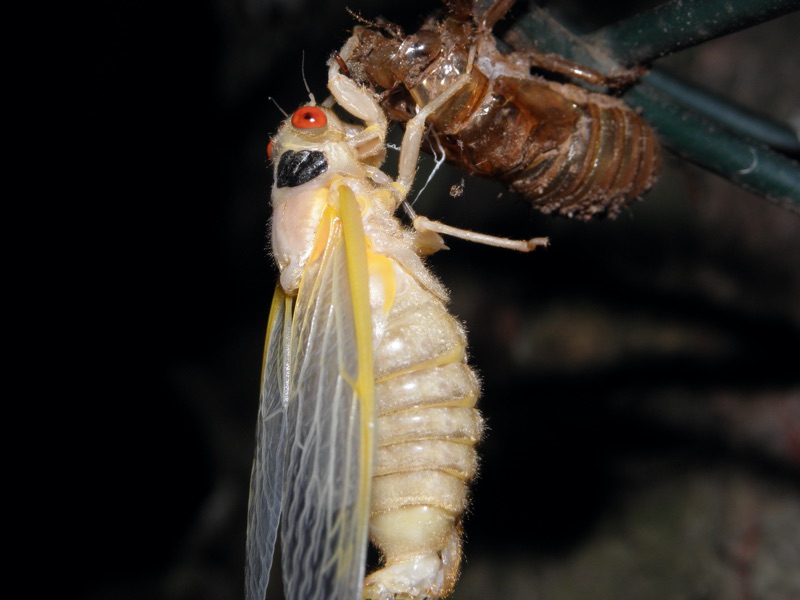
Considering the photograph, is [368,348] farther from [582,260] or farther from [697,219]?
[697,219]

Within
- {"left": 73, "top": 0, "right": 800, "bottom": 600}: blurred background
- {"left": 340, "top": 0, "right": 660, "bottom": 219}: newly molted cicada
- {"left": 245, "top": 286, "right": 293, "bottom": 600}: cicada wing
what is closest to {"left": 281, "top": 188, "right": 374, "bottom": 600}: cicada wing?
{"left": 245, "top": 286, "right": 293, "bottom": 600}: cicada wing

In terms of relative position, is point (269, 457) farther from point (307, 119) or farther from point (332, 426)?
point (307, 119)

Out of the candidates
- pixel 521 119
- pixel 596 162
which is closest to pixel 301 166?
pixel 521 119

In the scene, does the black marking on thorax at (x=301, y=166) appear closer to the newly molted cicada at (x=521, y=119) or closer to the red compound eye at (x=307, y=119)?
the red compound eye at (x=307, y=119)

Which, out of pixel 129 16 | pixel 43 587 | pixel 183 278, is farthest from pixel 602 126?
pixel 43 587

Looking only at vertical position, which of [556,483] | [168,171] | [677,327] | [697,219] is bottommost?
[556,483]

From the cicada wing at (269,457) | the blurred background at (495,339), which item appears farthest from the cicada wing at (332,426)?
the blurred background at (495,339)

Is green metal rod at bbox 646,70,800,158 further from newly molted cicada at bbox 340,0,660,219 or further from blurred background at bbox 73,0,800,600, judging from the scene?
blurred background at bbox 73,0,800,600
